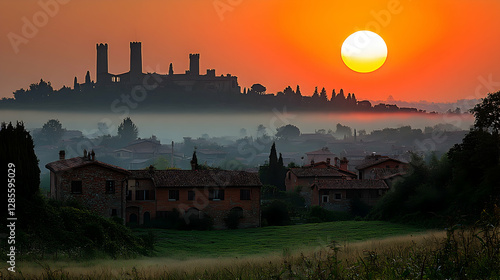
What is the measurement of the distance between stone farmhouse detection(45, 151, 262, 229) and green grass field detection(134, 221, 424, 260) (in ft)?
9.38

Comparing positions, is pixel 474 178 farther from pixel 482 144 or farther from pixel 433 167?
pixel 433 167

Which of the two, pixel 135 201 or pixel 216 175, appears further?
pixel 216 175

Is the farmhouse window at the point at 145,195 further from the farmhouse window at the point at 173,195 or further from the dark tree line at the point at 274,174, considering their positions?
the dark tree line at the point at 274,174

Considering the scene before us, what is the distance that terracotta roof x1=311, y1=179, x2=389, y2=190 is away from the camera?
48625mm

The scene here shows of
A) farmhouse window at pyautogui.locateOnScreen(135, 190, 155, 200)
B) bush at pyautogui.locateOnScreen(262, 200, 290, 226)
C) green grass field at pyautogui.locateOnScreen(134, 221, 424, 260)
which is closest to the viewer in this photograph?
green grass field at pyautogui.locateOnScreen(134, 221, 424, 260)

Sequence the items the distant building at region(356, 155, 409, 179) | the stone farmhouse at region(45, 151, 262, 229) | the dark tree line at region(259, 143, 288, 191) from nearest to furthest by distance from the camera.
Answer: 1. the stone farmhouse at region(45, 151, 262, 229)
2. the distant building at region(356, 155, 409, 179)
3. the dark tree line at region(259, 143, 288, 191)

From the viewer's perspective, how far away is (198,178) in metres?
42.0

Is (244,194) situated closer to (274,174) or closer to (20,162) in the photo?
(20,162)

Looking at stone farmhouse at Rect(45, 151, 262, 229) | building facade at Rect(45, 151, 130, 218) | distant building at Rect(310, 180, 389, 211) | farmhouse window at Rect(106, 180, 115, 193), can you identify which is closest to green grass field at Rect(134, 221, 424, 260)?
stone farmhouse at Rect(45, 151, 262, 229)

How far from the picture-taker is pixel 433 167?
1644 inches

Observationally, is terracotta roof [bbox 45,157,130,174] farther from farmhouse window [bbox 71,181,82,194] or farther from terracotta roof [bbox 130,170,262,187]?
terracotta roof [bbox 130,170,262,187]

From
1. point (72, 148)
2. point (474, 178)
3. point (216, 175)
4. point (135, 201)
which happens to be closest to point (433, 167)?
point (474, 178)

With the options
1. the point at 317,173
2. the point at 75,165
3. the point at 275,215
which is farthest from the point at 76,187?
the point at 317,173

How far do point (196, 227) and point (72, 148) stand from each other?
160740 mm
